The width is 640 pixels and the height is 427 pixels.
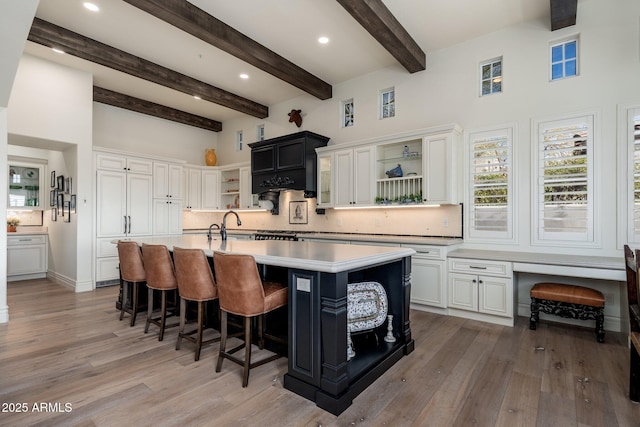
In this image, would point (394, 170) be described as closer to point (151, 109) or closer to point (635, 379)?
point (635, 379)

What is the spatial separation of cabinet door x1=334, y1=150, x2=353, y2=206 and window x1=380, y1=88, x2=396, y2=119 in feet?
2.72

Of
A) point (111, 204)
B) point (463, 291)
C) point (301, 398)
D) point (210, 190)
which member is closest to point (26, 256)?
point (111, 204)

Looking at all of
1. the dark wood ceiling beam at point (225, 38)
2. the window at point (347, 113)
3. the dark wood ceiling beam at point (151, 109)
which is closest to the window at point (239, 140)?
the dark wood ceiling beam at point (151, 109)

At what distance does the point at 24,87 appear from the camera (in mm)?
4539

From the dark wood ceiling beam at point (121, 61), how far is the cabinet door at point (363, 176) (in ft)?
8.99

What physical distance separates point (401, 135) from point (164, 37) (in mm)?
3382

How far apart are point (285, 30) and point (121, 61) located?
2380 millimetres

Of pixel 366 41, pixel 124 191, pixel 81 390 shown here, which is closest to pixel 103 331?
pixel 81 390

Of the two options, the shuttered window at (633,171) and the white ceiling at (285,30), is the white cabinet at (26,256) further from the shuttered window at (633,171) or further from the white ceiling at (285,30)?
the shuttered window at (633,171)

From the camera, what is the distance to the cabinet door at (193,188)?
23.1 ft

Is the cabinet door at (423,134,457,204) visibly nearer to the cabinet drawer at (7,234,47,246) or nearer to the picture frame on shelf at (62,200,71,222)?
the picture frame on shelf at (62,200,71,222)

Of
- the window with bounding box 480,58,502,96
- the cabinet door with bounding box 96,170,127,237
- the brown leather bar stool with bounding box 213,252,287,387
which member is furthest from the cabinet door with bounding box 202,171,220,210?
the window with bounding box 480,58,502,96

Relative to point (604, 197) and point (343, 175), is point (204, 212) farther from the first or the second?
point (604, 197)

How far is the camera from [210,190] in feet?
24.1
